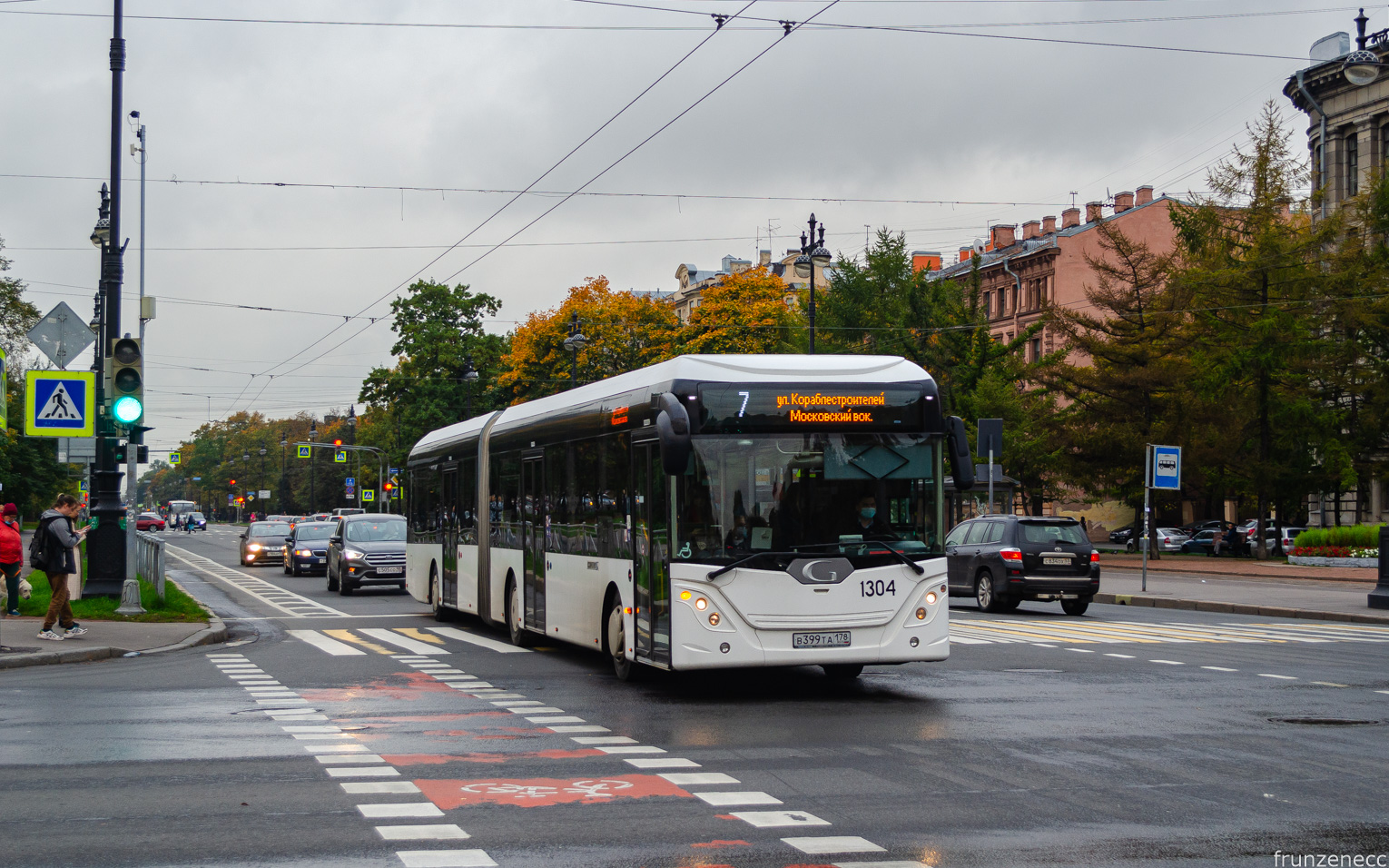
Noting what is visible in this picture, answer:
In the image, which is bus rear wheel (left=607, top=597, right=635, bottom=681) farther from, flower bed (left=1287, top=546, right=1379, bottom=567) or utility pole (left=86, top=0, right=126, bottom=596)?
flower bed (left=1287, top=546, right=1379, bottom=567)

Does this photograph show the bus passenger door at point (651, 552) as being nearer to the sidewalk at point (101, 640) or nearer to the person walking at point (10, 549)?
the sidewalk at point (101, 640)

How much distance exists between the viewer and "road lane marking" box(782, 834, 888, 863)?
→ 6906 millimetres

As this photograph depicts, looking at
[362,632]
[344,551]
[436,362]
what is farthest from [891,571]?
[436,362]

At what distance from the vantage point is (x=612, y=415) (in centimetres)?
1412

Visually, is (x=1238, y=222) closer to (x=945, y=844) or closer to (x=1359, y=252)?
(x=1359, y=252)

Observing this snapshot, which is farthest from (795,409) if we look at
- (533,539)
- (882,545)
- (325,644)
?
(325,644)

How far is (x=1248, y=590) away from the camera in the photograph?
31.9 meters

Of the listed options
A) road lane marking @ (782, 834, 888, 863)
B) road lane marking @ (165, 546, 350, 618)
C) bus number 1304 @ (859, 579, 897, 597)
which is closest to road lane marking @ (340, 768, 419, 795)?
road lane marking @ (782, 834, 888, 863)

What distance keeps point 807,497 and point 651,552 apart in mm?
1382

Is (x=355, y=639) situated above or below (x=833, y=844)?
below

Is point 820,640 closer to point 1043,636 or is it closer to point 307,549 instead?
point 1043,636

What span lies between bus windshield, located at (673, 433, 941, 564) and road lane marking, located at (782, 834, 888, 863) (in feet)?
17.4

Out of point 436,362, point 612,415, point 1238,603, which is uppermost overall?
point 436,362

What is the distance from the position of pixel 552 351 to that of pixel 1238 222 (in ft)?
108
